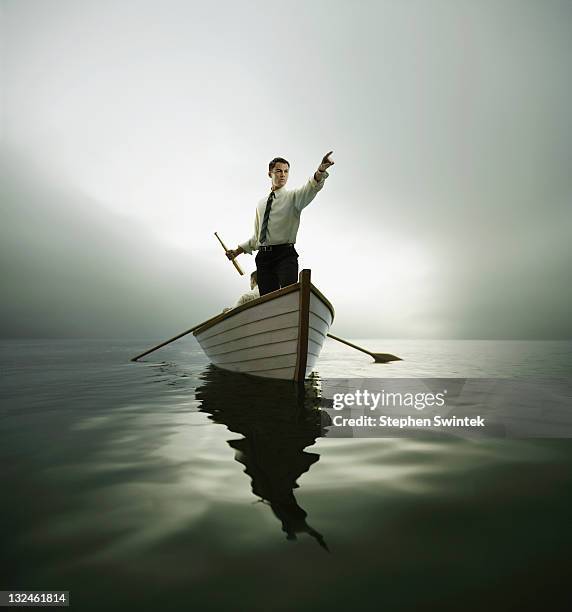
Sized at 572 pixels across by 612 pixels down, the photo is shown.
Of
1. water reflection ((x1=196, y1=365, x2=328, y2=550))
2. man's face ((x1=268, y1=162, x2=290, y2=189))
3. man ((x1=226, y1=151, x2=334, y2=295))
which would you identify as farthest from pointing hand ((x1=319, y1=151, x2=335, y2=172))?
water reflection ((x1=196, y1=365, x2=328, y2=550))

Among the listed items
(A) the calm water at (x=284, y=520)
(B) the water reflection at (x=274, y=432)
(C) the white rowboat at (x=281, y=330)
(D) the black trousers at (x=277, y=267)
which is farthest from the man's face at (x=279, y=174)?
(A) the calm water at (x=284, y=520)

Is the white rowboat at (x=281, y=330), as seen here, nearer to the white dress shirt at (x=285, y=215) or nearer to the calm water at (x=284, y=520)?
the white dress shirt at (x=285, y=215)

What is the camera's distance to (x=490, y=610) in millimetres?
1024

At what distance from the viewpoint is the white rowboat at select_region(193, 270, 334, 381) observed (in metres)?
5.63

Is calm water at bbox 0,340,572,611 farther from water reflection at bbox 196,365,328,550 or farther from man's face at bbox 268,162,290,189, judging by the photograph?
man's face at bbox 268,162,290,189

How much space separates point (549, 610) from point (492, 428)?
2.74m

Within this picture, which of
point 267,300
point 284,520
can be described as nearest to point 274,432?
point 284,520

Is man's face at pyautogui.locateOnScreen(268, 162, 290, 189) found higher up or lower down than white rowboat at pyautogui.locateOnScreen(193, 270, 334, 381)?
higher up

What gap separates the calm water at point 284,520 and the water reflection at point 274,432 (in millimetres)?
20

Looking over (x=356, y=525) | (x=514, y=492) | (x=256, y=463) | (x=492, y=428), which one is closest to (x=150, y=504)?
(x=256, y=463)

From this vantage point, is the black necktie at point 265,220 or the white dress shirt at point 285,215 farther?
the black necktie at point 265,220

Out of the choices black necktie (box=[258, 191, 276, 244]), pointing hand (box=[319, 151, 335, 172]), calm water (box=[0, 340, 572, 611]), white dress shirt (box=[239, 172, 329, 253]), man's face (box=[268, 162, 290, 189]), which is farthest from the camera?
man's face (box=[268, 162, 290, 189])

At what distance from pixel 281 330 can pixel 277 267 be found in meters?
1.37

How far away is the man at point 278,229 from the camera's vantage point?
6.29 m
